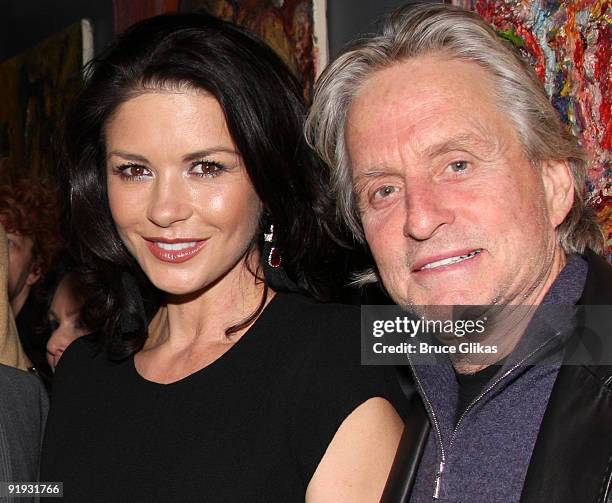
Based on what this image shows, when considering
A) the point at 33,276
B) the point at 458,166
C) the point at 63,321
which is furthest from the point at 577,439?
the point at 33,276

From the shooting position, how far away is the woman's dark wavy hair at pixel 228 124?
6.83 feet

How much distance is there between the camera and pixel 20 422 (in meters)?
2.35

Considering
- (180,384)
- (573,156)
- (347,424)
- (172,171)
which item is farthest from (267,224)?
(573,156)

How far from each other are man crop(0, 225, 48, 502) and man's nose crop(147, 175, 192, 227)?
28.2 inches

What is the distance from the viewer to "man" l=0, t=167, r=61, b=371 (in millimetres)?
3938

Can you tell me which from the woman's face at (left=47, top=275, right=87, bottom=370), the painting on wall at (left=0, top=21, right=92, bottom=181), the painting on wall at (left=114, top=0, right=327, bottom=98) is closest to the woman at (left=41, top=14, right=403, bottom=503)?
the painting on wall at (left=114, top=0, right=327, bottom=98)

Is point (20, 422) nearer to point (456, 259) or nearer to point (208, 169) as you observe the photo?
point (208, 169)

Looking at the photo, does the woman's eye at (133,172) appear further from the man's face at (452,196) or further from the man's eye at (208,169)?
the man's face at (452,196)

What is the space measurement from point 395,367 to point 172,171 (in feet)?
2.26

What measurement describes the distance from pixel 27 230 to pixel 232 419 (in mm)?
2296

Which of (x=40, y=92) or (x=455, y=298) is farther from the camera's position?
(x=40, y=92)

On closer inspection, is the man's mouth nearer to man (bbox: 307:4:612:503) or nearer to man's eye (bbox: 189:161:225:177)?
man (bbox: 307:4:612:503)

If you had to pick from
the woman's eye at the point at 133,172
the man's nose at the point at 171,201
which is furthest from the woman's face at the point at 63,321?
the man's nose at the point at 171,201

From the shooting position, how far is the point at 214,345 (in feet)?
7.28
